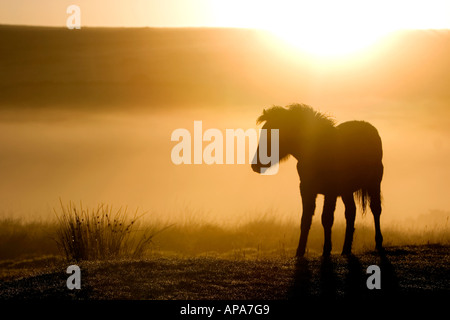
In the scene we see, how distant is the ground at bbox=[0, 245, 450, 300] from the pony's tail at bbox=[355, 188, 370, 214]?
1789 millimetres

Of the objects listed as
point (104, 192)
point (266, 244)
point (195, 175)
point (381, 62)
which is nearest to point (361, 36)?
point (381, 62)

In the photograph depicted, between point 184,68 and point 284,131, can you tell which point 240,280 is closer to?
point 284,131

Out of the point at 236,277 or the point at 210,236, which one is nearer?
the point at 236,277

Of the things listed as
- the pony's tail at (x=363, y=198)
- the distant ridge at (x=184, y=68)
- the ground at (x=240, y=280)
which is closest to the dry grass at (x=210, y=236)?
the pony's tail at (x=363, y=198)

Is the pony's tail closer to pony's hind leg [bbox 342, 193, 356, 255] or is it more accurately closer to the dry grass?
pony's hind leg [bbox 342, 193, 356, 255]

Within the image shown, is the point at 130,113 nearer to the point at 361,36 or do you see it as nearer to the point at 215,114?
the point at 215,114

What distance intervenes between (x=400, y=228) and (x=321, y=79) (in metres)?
24.4

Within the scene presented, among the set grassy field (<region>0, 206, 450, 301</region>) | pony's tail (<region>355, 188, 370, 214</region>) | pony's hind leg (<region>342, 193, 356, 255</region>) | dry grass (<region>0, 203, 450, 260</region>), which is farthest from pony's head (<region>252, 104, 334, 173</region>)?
dry grass (<region>0, 203, 450, 260</region>)

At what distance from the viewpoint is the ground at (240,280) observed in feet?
27.1

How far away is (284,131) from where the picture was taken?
11242mm

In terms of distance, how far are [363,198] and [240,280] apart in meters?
4.06

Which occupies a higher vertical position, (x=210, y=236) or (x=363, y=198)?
(x=363, y=198)

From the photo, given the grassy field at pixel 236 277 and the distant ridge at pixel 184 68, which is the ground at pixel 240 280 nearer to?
the grassy field at pixel 236 277

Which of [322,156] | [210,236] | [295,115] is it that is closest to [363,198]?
[322,156]
